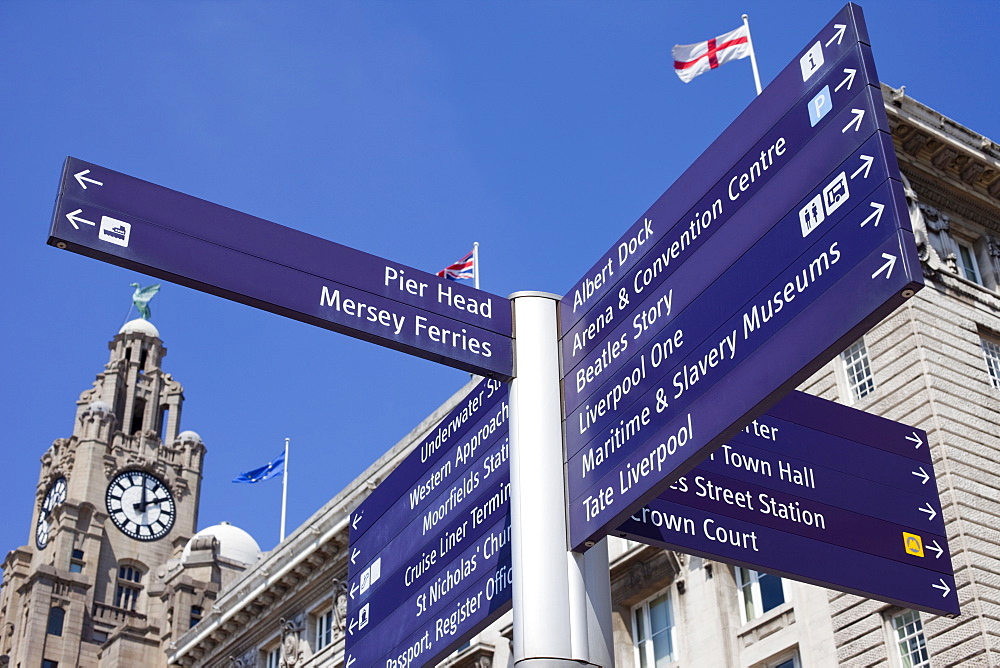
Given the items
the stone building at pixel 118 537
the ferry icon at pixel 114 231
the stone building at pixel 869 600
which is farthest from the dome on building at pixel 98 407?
the ferry icon at pixel 114 231

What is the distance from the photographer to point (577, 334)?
8.34 meters

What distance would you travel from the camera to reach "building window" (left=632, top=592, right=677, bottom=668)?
2755cm

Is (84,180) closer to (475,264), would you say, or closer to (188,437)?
(475,264)

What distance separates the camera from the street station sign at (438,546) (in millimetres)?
8609

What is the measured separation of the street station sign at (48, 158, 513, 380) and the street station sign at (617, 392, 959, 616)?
1487mm

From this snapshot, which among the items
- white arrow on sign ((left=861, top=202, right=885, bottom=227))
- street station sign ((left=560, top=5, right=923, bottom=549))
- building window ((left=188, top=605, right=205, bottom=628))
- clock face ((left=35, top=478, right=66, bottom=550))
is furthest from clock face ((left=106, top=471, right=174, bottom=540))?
white arrow on sign ((left=861, top=202, right=885, bottom=227))

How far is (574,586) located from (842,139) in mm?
2942

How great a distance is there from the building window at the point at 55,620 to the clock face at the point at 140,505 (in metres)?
7.65

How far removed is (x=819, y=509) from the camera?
8.62 metres

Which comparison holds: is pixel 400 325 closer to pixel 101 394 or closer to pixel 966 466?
pixel 966 466

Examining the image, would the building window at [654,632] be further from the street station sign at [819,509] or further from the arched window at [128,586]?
the arched window at [128,586]

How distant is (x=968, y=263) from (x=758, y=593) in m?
9.85

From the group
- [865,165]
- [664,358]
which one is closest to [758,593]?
[664,358]

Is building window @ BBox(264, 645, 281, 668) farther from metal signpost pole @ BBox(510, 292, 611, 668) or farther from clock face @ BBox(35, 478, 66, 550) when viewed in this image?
clock face @ BBox(35, 478, 66, 550)
